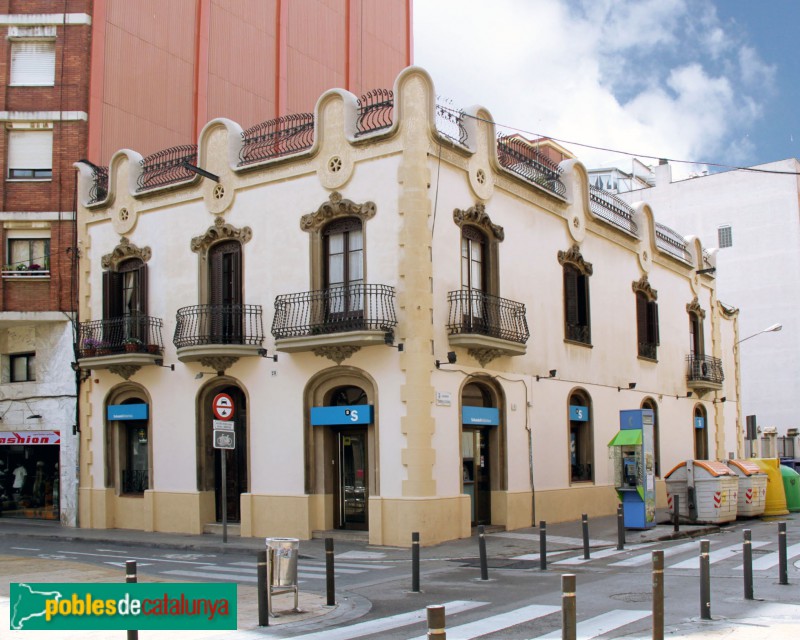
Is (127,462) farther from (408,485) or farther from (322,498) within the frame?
(408,485)

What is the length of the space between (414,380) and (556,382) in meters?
6.41

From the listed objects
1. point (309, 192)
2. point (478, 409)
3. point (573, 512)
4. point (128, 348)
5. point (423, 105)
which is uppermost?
point (423, 105)

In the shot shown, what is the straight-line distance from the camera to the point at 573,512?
2412cm

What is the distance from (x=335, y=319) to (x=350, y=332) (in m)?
1.05

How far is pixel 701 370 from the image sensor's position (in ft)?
109

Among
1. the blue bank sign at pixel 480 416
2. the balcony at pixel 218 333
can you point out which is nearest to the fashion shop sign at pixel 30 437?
the balcony at pixel 218 333

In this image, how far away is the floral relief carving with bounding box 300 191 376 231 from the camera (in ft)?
64.9

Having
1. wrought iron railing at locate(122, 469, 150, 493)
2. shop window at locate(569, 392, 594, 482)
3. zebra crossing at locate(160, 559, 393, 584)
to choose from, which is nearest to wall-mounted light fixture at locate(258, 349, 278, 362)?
zebra crossing at locate(160, 559, 393, 584)

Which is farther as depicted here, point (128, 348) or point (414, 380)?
point (128, 348)

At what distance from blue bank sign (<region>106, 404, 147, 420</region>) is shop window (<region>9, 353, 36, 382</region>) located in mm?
3494

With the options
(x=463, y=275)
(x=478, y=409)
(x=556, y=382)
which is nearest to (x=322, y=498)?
(x=478, y=409)

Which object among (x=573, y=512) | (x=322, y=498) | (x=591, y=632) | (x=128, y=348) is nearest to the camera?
(x=591, y=632)

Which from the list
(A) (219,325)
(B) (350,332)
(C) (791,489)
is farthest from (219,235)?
(C) (791,489)

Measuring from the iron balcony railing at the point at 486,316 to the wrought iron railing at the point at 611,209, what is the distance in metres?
6.44
